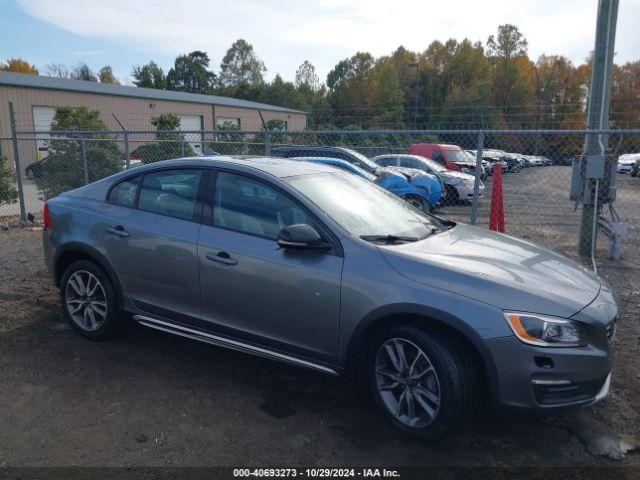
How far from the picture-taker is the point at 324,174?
4207mm

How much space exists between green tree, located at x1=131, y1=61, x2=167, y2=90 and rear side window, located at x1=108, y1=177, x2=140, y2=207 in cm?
7613

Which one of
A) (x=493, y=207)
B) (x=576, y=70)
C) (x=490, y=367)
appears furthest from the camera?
(x=576, y=70)

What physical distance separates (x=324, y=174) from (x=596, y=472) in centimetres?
265

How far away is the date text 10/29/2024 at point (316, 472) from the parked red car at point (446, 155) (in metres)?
14.7

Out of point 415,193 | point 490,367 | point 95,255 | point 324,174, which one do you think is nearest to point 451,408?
point 490,367

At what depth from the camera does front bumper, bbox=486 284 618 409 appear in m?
2.85

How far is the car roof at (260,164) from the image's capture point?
13.1 ft

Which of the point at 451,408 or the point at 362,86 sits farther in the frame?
the point at 362,86

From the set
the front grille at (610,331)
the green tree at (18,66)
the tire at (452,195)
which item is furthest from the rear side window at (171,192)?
the green tree at (18,66)

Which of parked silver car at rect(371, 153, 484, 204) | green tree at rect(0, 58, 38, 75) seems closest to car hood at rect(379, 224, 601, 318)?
parked silver car at rect(371, 153, 484, 204)

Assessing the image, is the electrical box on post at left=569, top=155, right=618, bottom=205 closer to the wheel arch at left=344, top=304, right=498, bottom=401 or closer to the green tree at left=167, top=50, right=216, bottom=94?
the wheel arch at left=344, top=304, right=498, bottom=401

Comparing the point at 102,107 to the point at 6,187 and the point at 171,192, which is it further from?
the point at 171,192

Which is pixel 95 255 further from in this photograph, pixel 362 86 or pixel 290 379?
pixel 362 86

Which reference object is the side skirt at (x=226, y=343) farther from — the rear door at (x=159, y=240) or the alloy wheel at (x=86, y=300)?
the alloy wheel at (x=86, y=300)
